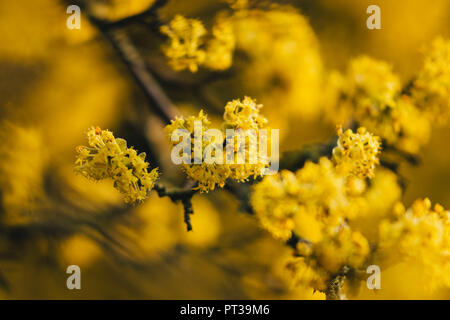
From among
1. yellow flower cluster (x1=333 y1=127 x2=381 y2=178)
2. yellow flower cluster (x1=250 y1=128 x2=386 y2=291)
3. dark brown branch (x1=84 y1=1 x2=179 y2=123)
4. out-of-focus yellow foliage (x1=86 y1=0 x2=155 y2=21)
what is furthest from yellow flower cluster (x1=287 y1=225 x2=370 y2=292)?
out-of-focus yellow foliage (x1=86 y1=0 x2=155 y2=21)

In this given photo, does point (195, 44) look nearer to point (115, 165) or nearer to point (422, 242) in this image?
point (115, 165)

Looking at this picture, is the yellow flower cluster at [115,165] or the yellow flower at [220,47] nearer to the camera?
the yellow flower cluster at [115,165]

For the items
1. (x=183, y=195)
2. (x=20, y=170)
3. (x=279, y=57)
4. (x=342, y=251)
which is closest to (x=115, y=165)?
(x=183, y=195)

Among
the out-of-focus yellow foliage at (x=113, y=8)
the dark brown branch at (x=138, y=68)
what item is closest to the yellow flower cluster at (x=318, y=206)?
the dark brown branch at (x=138, y=68)

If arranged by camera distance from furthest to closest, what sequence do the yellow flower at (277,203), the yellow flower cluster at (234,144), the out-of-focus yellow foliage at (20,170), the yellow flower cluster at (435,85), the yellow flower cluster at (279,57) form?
the out-of-focus yellow foliage at (20,170)
the yellow flower cluster at (279,57)
the yellow flower cluster at (435,85)
the yellow flower at (277,203)
the yellow flower cluster at (234,144)

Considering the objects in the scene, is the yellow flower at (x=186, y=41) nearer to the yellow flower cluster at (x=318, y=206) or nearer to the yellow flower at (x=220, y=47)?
the yellow flower at (x=220, y=47)

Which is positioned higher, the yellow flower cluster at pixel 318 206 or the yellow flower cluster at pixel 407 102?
the yellow flower cluster at pixel 407 102

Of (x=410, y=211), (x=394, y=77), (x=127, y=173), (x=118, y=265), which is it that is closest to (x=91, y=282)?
(x=118, y=265)

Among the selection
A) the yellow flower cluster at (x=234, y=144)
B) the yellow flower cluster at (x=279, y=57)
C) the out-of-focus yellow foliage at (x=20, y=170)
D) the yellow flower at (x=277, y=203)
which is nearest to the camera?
the yellow flower cluster at (x=234, y=144)
